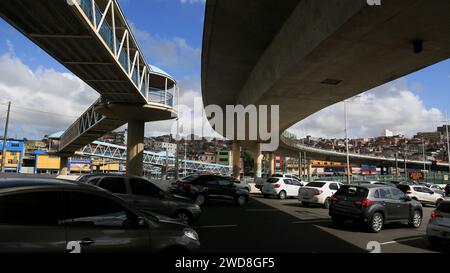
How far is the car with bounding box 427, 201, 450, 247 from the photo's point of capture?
988 centimetres

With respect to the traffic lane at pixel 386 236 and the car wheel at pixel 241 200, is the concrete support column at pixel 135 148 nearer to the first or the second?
the car wheel at pixel 241 200

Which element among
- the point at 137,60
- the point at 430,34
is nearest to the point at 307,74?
the point at 430,34

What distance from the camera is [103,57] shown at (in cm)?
2012

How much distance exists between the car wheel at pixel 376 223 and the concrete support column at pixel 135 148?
24542 millimetres

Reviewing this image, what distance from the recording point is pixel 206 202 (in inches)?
800

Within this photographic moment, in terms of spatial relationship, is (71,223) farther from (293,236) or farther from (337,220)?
(337,220)

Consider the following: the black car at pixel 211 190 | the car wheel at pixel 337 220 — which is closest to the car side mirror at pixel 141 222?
the car wheel at pixel 337 220

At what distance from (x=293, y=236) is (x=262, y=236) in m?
0.98

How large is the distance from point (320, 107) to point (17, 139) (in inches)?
3737

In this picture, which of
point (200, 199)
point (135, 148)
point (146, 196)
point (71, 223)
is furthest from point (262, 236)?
point (135, 148)

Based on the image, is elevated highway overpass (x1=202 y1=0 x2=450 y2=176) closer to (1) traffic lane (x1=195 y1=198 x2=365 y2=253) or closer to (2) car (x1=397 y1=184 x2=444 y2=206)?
(1) traffic lane (x1=195 y1=198 x2=365 y2=253)

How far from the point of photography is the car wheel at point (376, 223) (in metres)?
12.7

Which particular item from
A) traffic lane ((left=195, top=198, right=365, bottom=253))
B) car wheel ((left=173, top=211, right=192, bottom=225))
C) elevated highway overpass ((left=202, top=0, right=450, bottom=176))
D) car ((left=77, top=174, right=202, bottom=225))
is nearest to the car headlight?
traffic lane ((left=195, top=198, right=365, bottom=253))

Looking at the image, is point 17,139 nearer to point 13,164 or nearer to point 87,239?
point 13,164
